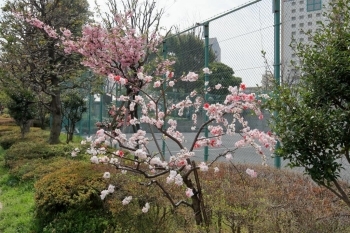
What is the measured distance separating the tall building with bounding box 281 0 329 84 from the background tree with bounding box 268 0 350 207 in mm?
1720

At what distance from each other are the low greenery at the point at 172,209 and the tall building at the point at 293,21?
131cm

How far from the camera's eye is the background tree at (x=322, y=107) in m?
2.30

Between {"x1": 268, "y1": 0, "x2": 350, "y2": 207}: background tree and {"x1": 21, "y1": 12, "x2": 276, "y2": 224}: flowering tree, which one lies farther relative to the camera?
{"x1": 21, "y1": 12, "x2": 276, "y2": 224}: flowering tree

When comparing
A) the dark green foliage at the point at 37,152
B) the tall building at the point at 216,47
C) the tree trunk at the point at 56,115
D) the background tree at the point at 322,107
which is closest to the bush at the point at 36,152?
the dark green foliage at the point at 37,152

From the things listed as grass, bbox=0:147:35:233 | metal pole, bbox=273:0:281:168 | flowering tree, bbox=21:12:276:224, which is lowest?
grass, bbox=0:147:35:233

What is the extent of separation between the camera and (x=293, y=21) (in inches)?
194

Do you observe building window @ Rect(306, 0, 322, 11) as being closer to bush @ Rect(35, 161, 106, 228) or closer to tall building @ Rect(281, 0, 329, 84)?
tall building @ Rect(281, 0, 329, 84)

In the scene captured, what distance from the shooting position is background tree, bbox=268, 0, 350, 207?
2303 millimetres

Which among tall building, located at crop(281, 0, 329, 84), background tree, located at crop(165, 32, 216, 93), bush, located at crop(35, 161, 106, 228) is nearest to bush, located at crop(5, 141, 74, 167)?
background tree, located at crop(165, 32, 216, 93)

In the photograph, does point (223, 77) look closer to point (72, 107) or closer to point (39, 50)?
point (39, 50)

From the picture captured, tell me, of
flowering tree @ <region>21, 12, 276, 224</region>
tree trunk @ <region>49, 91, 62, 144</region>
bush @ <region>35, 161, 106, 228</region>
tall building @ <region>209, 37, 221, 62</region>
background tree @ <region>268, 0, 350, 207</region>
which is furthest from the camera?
tree trunk @ <region>49, 91, 62, 144</region>

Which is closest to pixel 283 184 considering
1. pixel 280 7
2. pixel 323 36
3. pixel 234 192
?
pixel 234 192

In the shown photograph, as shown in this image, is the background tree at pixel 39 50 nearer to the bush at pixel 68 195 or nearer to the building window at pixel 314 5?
the bush at pixel 68 195

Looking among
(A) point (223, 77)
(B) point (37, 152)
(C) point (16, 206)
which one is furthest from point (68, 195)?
(B) point (37, 152)
